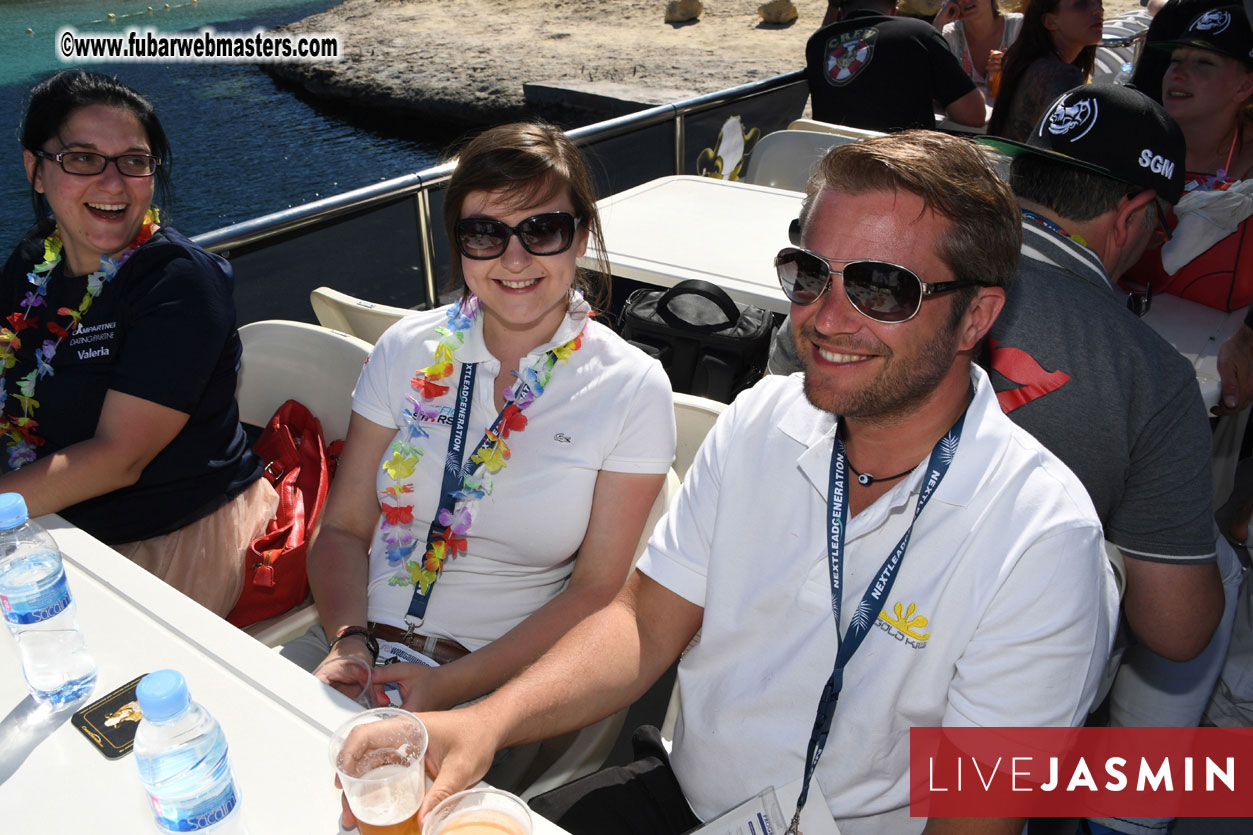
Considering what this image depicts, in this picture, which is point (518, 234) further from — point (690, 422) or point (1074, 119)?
point (1074, 119)

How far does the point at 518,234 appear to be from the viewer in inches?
71.1

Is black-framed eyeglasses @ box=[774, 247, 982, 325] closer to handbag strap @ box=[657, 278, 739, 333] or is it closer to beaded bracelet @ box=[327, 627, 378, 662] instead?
beaded bracelet @ box=[327, 627, 378, 662]

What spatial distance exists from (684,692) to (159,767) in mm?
792

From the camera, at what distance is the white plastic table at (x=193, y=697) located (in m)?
1.12

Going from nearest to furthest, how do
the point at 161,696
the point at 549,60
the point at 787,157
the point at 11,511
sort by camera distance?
the point at 161,696, the point at 11,511, the point at 787,157, the point at 549,60

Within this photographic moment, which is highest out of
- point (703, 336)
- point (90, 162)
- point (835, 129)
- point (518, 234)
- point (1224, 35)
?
point (1224, 35)

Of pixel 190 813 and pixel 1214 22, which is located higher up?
pixel 1214 22

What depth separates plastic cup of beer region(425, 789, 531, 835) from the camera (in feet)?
3.42

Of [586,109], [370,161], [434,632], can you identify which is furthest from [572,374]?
[370,161]

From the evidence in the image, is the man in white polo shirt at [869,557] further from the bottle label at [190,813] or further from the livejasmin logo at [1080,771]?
the bottle label at [190,813]

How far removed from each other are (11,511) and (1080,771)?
2033mm

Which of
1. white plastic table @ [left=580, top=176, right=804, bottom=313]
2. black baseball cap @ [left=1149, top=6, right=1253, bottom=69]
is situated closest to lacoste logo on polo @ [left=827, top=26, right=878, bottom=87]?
white plastic table @ [left=580, top=176, right=804, bottom=313]

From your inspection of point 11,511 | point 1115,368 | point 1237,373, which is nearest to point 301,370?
point 11,511

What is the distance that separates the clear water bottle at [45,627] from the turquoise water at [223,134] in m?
6.35
